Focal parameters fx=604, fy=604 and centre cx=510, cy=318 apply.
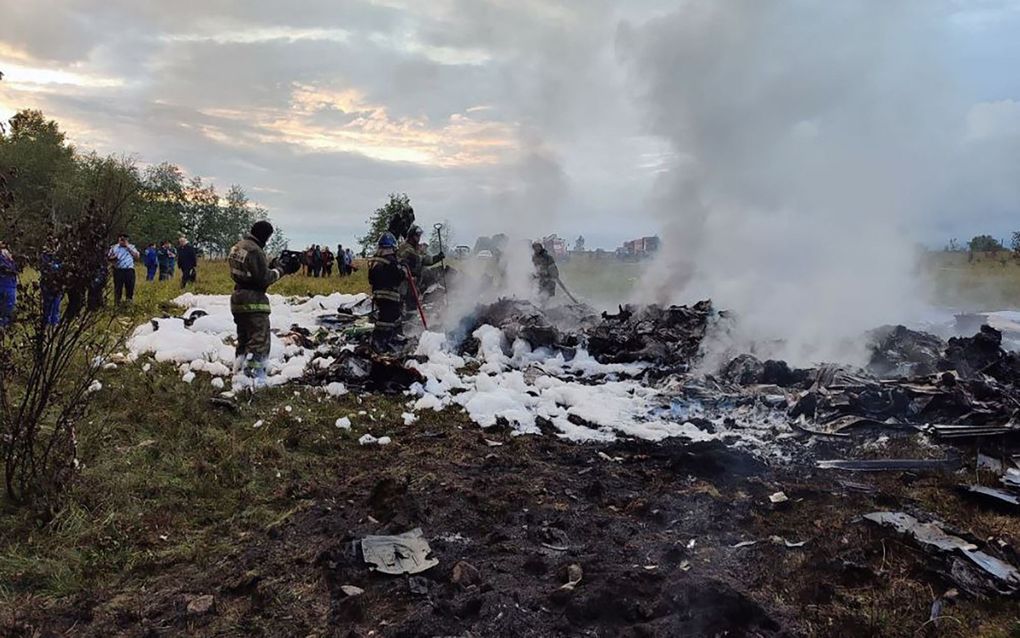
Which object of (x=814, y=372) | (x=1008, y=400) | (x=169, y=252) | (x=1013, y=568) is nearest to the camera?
(x=1013, y=568)

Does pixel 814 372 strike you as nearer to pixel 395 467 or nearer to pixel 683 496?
pixel 683 496

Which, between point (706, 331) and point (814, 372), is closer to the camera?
point (814, 372)

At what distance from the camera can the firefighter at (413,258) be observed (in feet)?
37.9

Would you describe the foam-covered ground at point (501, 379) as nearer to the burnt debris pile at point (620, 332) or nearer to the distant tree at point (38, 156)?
the burnt debris pile at point (620, 332)

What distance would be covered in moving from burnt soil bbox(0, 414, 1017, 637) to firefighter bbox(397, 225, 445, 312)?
6.34 meters

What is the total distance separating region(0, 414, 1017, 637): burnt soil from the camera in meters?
3.26

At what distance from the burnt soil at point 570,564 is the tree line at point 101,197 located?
2458 millimetres

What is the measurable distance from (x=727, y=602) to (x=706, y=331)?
809 centimetres

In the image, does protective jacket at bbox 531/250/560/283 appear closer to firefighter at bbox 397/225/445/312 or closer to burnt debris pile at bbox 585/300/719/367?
firefighter at bbox 397/225/445/312

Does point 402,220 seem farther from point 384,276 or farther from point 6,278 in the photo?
point 6,278

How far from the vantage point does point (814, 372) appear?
27.8ft

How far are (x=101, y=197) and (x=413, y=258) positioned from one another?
7.71m

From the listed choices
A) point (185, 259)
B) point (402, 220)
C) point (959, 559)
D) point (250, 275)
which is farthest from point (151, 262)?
point (959, 559)

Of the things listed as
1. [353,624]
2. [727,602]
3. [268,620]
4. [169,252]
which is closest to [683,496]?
[727,602]
